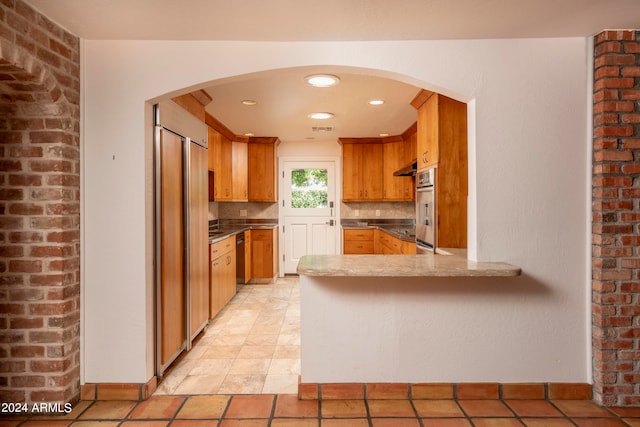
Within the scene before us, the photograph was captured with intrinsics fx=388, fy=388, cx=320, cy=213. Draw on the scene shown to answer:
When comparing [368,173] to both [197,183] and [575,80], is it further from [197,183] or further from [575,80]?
[575,80]

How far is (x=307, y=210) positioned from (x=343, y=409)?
4.48m

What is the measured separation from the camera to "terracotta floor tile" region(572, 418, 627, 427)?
2.04m

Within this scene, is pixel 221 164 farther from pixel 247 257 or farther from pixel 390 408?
pixel 390 408

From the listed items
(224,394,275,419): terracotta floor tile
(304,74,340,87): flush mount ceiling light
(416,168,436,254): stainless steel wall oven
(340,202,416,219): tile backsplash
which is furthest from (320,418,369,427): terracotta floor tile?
(340,202,416,219): tile backsplash

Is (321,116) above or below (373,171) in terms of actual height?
above

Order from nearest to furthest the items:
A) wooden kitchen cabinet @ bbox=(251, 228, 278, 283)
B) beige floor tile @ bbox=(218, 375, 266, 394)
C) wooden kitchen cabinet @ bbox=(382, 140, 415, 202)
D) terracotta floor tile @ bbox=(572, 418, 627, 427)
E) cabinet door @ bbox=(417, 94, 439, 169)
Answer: terracotta floor tile @ bbox=(572, 418, 627, 427) → beige floor tile @ bbox=(218, 375, 266, 394) → cabinet door @ bbox=(417, 94, 439, 169) → wooden kitchen cabinet @ bbox=(251, 228, 278, 283) → wooden kitchen cabinet @ bbox=(382, 140, 415, 202)

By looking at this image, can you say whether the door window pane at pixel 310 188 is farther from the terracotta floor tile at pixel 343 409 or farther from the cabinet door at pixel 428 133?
the terracotta floor tile at pixel 343 409

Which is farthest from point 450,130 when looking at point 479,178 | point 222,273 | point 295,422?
point 222,273

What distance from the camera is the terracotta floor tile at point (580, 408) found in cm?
215

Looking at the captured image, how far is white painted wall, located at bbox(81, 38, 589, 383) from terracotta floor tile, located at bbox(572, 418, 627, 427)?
28 cm

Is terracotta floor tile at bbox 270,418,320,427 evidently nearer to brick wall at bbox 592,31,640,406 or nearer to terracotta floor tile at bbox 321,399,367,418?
terracotta floor tile at bbox 321,399,367,418

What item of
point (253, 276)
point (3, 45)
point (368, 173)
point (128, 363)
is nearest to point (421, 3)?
point (3, 45)

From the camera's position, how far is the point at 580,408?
2219 millimetres

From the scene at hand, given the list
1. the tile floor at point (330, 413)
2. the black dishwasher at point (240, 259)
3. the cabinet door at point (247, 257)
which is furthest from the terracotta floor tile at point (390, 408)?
the cabinet door at point (247, 257)
